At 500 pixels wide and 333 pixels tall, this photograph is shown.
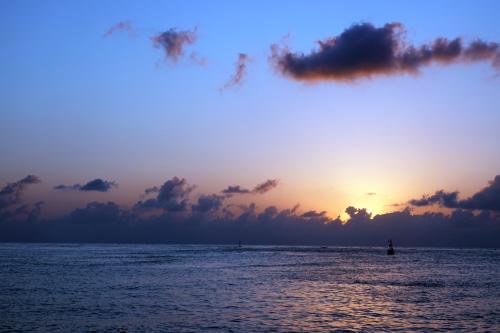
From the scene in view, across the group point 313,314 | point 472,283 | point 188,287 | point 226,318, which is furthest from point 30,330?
point 472,283

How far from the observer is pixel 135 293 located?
54.3 meters

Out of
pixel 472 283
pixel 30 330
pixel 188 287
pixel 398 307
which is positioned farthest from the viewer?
pixel 472 283

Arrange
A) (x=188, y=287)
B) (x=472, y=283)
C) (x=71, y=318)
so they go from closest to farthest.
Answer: (x=71, y=318), (x=188, y=287), (x=472, y=283)

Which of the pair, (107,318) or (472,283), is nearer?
(107,318)

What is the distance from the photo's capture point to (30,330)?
33.5 m

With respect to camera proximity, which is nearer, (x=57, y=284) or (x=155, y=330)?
(x=155, y=330)

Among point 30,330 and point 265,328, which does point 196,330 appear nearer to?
point 265,328

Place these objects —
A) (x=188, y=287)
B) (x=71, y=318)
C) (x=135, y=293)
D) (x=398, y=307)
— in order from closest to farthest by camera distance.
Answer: (x=71, y=318) < (x=398, y=307) < (x=135, y=293) < (x=188, y=287)

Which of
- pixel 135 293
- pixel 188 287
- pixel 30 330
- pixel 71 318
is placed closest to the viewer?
pixel 30 330

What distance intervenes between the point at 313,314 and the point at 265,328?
714cm

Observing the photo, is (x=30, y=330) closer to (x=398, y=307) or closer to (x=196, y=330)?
(x=196, y=330)

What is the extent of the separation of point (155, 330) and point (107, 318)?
6129mm

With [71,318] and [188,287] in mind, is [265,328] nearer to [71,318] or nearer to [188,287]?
[71,318]

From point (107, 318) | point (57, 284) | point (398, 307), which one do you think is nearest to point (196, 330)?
point (107, 318)
